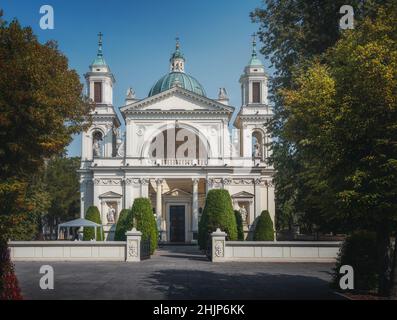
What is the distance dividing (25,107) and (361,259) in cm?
1194

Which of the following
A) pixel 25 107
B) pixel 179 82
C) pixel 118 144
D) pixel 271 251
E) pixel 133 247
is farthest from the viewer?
pixel 118 144

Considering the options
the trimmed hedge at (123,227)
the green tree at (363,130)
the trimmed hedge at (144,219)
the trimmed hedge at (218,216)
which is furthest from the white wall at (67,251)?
the green tree at (363,130)

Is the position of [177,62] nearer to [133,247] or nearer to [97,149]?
[97,149]

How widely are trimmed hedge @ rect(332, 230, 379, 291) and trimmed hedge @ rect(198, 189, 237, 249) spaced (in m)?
18.0

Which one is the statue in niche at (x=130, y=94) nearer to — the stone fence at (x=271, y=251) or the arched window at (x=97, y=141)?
the arched window at (x=97, y=141)

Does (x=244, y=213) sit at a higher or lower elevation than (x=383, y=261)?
higher

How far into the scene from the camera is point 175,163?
5453 centimetres

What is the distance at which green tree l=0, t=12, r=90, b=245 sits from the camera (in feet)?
53.3

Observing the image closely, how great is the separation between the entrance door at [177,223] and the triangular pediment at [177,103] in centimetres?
1096

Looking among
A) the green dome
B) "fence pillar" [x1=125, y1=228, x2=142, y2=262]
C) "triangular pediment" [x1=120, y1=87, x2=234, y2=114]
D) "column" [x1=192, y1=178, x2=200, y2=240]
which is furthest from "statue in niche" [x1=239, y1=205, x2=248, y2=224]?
"fence pillar" [x1=125, y1=228, x2=142, y2=262]

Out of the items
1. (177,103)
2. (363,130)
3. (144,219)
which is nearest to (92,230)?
(144,219)

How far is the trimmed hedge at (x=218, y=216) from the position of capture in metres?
35.3

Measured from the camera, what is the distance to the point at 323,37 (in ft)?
78.8
